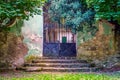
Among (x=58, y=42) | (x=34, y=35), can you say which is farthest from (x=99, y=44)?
(x=34, y=35)

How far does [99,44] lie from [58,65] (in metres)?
1.98

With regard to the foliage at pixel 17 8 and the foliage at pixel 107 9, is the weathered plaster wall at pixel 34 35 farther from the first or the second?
the foliage at pixel 107 9

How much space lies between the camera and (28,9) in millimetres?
9242

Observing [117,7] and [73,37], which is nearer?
[117,7]

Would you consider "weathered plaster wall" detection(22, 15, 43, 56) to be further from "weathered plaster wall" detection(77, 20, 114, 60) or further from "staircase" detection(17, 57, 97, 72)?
"weathered plaster wall" detection(77, 20, 114, 60)

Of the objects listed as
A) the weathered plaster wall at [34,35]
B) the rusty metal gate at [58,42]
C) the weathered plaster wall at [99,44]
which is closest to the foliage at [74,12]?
the weathered plaster wall at [99,44]

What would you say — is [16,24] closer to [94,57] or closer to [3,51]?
[3,51]

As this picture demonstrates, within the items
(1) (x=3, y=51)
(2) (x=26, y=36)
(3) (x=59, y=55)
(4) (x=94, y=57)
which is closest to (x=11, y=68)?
(1) (x=3, y=51)

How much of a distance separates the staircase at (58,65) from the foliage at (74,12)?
1.40m

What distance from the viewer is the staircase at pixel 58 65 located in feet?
35.0

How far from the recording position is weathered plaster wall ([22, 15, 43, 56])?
38.7 ft

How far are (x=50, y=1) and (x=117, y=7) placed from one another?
4.62m

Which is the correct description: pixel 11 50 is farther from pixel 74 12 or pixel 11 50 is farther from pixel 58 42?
pixel 74 12

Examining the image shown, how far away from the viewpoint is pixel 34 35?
11.9m
